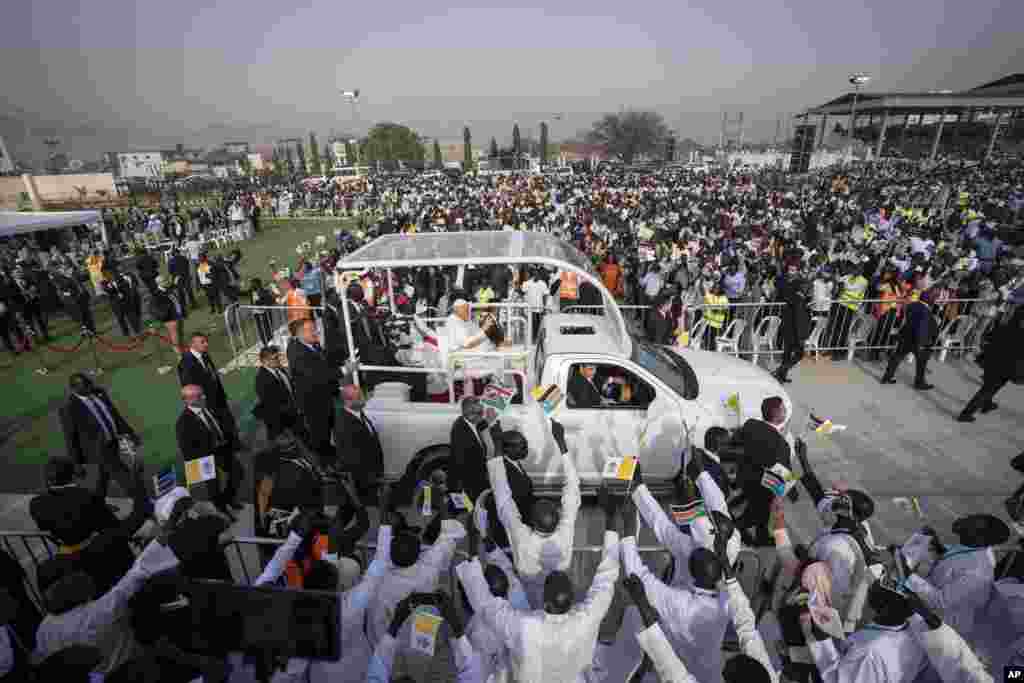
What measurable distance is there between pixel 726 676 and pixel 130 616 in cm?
338

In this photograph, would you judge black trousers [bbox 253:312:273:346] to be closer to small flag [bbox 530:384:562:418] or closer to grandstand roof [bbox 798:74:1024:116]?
small flag [bbox 530:384:562:418]

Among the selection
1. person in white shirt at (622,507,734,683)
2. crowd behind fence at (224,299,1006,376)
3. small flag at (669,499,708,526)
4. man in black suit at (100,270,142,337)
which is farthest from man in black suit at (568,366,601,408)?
man in black suit at (100,270,142,337)

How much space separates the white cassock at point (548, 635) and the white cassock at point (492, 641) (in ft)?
0.30

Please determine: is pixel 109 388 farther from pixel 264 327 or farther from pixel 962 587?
pixel 962 587

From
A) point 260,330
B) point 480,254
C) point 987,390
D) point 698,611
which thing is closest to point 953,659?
point 698,611

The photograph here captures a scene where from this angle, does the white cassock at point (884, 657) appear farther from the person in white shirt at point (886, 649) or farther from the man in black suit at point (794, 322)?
the man in black suit at point (794, 322)

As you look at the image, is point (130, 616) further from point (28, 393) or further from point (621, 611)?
point (28, 393)

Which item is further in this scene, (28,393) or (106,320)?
(106,320)

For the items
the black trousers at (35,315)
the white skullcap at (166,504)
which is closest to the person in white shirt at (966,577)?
the white skullcap at (166,504)

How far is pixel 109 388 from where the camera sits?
875 cm

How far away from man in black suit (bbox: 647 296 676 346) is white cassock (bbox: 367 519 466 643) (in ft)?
19.0

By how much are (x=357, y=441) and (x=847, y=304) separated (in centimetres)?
851

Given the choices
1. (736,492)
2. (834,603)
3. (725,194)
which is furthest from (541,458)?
(725,194)

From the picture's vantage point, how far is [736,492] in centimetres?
496
